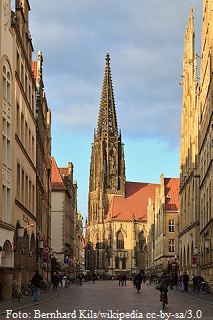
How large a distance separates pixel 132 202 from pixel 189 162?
10579 cm

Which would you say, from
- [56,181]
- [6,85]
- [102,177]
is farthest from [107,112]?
[6,85]

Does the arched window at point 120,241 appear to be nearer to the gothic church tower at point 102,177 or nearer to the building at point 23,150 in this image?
the gothic church tower at point 102,177

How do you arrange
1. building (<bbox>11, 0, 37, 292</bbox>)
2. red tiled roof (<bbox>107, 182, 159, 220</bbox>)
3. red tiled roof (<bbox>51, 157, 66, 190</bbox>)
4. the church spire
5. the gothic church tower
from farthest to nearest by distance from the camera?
1. the church spire
2. red tiled roof (<bbox>107, 182, 159, 220</bbox>)
3. the gothic church tower
4. red tiled roof (<bbox>51, 157, 66, 190</bbox>)
5. building (<bbox>11, 0, 37, 292</bbox>)

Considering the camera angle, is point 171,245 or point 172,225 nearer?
point 172,225

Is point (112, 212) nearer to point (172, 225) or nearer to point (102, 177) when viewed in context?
point (102, 177)

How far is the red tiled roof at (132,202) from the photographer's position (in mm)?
167500

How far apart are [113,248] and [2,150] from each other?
13444cm

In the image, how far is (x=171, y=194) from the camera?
9888 cm

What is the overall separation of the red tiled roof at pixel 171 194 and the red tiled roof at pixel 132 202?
6320 centimetres

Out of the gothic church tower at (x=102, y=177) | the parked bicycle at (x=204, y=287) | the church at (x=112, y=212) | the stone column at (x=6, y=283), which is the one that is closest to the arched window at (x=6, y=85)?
the stone column at (x=6, y=283)

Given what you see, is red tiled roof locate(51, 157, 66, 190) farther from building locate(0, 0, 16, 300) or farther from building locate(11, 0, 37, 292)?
building locate(0, 0, 16, 300)

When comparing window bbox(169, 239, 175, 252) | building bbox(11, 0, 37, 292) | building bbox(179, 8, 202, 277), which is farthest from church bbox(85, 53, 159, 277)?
building bbox(11, 0, 37, 292)

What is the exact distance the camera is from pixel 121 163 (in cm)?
17062

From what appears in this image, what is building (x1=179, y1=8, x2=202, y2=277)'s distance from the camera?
6053 cm
